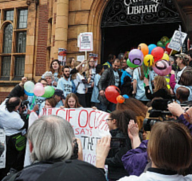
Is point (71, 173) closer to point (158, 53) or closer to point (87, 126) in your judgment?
point (87, 126)

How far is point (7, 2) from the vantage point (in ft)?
43.8

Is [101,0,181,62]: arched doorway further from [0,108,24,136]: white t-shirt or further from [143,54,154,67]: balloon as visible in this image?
[0,108,24,136]: white t-shirt

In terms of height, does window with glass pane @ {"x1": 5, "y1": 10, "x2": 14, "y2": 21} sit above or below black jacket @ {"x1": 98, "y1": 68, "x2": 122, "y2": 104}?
above

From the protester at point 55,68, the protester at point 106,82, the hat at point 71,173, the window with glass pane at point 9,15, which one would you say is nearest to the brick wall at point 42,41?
the window with glass pane at point 9,15

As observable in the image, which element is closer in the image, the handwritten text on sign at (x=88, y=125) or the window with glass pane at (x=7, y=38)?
the handwritten text on sign at (x=88, y=125)

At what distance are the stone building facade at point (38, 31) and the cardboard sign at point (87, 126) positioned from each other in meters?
4.76

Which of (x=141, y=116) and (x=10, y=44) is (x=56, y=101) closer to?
(x=141, y=116)

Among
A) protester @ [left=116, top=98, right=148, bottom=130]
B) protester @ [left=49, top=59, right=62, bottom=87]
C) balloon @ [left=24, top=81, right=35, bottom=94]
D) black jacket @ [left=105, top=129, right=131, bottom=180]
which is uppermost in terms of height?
protester @ [left=49, top=59, right=62, bottom=87]

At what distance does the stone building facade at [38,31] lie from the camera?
9555 mm

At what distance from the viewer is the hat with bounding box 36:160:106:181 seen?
147 centimetres

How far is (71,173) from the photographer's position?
4.90 ft

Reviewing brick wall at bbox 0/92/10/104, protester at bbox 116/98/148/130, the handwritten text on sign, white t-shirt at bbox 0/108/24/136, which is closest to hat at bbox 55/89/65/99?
the handwritten text on sign

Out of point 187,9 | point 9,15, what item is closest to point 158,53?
point 187,9

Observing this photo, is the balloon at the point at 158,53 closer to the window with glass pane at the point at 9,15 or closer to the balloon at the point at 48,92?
the balloon at the point at 48,92
